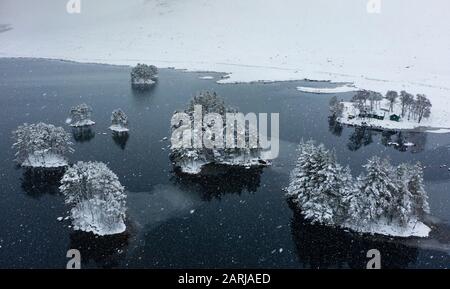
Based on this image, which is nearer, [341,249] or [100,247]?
[341,249]

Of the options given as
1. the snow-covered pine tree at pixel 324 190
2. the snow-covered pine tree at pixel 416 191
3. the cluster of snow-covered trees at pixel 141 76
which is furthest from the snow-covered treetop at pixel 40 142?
the cluster of snow-covered trees at pixel 141 76

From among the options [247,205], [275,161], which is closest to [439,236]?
[247,205]

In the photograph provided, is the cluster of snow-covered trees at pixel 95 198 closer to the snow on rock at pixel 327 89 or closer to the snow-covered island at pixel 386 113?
the snow-covered island at pixel 386 113

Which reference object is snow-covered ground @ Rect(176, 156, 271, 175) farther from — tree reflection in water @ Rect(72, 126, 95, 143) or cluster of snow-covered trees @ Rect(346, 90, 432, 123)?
cluster of snow-covered trees @ Rect(346, 90, 432, 123)

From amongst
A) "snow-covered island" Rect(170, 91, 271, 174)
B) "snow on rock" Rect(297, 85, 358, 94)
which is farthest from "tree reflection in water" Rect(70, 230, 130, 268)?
"snow on rock" Rect(297, 85, 358, 94)

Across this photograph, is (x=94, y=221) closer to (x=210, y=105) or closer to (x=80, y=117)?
(x=210, y=105)

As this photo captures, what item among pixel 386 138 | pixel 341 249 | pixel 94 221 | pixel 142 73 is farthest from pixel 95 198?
pixel 142 73
